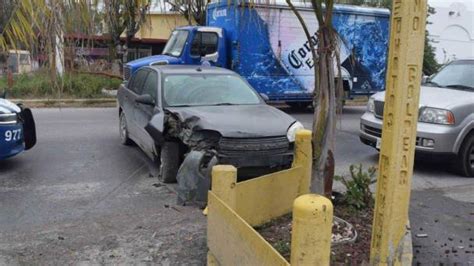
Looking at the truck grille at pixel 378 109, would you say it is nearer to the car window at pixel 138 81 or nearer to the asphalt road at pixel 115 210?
the asphalt road at pixel 115 210

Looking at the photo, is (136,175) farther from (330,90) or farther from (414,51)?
(414,51)

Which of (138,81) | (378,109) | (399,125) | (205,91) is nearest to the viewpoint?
(399,125)

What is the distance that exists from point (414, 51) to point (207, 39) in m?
11.0

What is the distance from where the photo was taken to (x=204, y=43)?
13570 millimetres

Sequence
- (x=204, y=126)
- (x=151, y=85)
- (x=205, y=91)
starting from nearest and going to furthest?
(x=204, y=126), (x=205, y=91), (x=151, y=85)

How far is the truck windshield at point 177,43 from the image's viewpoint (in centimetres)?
1363

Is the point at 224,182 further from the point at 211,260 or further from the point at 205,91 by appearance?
the point at 205,91

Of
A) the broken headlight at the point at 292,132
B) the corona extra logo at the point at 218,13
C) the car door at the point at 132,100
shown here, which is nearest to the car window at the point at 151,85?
the car door at the point at 132,100

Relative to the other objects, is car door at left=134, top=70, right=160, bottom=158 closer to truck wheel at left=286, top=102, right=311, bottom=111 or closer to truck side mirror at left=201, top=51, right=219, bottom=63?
truck side mirror at left=201, top=51, right=219, bottom=63

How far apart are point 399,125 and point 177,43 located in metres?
11.5

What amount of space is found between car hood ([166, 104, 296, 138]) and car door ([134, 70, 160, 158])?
1.85 feet

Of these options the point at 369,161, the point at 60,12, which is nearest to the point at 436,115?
the point at 369,161

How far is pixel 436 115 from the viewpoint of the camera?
725cm

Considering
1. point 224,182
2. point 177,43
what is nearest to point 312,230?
point 224,182
